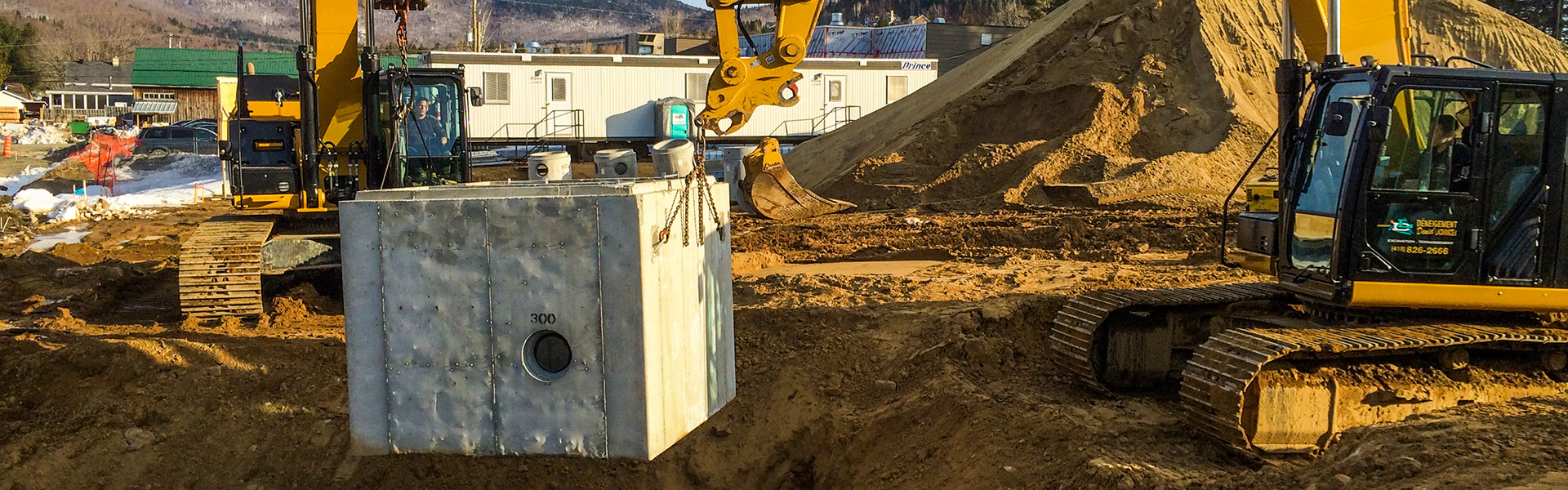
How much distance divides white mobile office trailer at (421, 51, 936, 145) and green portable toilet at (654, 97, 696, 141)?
0.18 m

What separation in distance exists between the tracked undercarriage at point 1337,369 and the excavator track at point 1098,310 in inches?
0.7

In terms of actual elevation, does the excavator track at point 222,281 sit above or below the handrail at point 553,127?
below

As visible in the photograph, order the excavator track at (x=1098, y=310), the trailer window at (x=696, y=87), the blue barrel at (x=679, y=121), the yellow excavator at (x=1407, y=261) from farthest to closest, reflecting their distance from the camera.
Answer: the trailer window at (x=696, y=87) < the blue barrel at (x=679, y=121) < the excavator track at (x=1098, y=310) < the yellow excavator at (x=1407, y=261)

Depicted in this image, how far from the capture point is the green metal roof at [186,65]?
65188mm

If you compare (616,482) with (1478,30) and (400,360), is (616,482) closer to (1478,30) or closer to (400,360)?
(400,360)

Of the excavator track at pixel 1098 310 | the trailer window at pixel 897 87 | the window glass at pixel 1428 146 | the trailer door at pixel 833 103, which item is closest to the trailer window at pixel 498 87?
the trailer door at pixel 833 103

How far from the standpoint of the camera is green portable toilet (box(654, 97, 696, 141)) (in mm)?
33844

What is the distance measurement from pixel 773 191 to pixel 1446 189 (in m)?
11.8

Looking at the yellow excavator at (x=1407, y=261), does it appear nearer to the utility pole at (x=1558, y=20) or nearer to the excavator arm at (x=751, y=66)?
the excavator arm at (x=751, y=66)

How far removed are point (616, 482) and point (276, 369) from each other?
3.07 metres

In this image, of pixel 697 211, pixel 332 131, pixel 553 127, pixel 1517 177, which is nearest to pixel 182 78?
pixel 553 127

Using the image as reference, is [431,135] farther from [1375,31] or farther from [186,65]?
[186,65]

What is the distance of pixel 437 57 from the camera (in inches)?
1291

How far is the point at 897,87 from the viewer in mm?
37875
